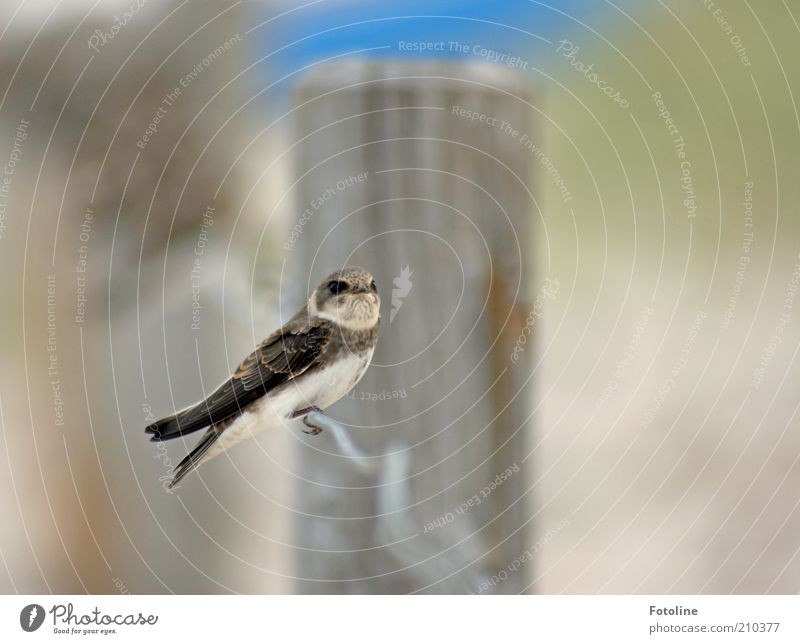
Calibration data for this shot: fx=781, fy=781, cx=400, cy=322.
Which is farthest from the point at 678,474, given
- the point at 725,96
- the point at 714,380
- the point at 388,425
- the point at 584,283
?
the point at 725,96

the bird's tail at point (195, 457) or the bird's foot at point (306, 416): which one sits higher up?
the bird's foot at point (306, 416)

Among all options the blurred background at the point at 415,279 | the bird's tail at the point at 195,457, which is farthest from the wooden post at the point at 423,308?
the bird's tail at the point at 195,457

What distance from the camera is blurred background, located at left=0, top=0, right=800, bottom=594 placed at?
92 centimetres

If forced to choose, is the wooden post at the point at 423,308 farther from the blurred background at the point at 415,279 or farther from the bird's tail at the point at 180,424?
the bird's tail at the point at 180,424

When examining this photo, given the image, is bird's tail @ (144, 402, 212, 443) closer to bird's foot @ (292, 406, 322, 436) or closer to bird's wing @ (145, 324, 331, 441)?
bird's wing @ (145, 324, 331, 441)

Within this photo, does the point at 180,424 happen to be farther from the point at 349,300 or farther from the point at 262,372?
the point at 349,300

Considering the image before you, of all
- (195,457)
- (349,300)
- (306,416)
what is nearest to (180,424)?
(195,457)

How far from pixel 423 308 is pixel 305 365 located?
0.50 feet

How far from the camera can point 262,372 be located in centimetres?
91

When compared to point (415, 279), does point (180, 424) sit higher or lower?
lower

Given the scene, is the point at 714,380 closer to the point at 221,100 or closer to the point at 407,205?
the point at 407,205

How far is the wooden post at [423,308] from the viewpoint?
91 cm

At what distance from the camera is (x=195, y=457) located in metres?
0.95

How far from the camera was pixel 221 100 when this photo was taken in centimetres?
97
